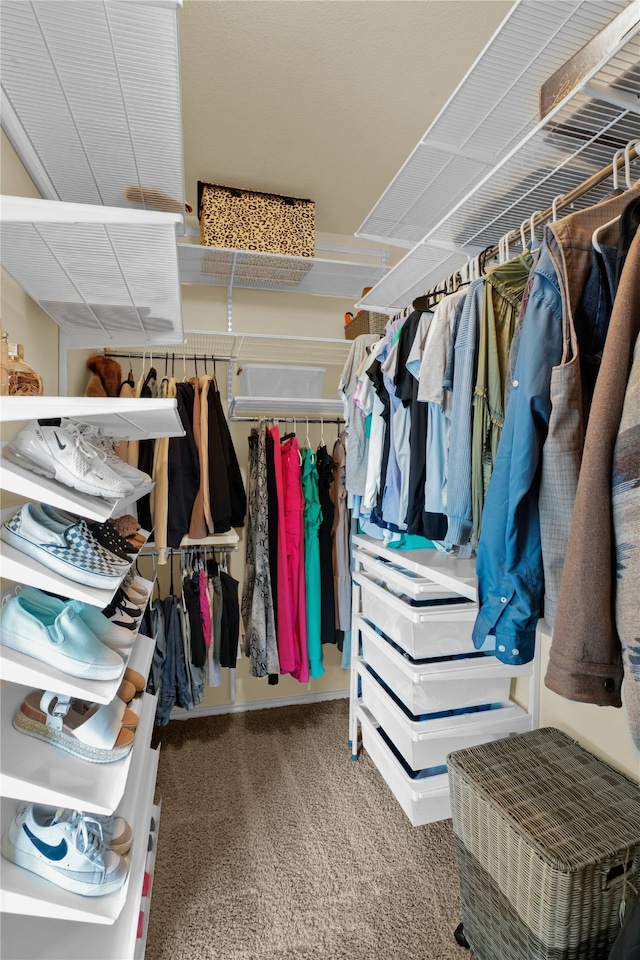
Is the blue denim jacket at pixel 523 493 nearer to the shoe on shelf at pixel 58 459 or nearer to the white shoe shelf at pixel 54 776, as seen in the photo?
the white shoe shelf at pixel 54 776

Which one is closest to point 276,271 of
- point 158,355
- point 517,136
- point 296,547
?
point 158,355

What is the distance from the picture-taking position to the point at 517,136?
1.56 m

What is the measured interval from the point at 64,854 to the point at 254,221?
7.72 feet

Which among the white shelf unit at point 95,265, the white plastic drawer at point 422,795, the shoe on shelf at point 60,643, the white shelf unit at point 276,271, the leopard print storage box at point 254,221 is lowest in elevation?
the white plastic drawer at point 422,795

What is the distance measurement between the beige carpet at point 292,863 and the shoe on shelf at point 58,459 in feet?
4.65

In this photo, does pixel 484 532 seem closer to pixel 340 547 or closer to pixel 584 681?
pixel 584 681

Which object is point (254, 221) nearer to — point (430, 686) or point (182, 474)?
point (182, 474)

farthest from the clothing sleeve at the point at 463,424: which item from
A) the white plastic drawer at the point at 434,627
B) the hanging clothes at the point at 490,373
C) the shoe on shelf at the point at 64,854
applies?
the shoe on shelf at the point at 64,854

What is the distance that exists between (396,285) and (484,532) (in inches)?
57.7

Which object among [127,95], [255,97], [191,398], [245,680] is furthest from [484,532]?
[245,680]

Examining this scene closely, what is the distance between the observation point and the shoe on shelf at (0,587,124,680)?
97 centimetres

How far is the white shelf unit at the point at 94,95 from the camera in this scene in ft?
3.03

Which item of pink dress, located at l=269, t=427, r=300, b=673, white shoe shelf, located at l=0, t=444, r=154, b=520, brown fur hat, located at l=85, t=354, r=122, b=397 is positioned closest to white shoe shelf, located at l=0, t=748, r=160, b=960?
white shoe shelf, located at l=0, t=444, r=154, b=520

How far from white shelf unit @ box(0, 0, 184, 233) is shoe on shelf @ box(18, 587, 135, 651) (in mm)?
914
